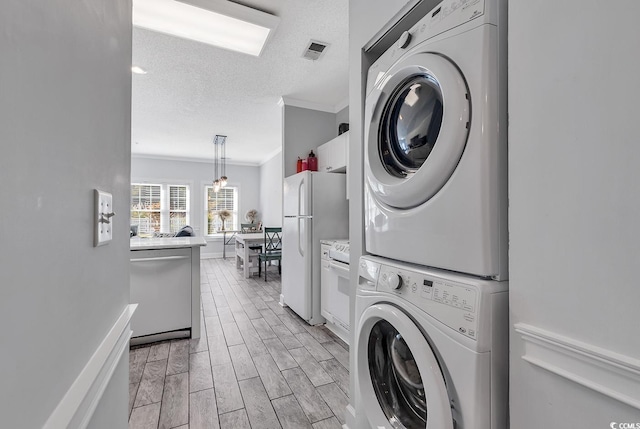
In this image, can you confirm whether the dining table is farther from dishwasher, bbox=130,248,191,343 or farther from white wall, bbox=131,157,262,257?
white wall, bbox=131,157,262,257

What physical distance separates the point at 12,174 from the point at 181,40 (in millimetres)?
2795

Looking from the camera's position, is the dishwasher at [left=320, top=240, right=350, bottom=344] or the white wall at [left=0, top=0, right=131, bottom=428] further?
the dishwasher at [left=320, top=240, right=350, bottom=344]

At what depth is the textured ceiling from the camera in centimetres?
237

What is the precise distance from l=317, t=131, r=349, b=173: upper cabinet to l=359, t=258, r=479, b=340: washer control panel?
2.19 m

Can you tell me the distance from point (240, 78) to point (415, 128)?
2.78 meters

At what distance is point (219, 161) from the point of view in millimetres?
7777

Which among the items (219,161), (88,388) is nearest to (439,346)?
(88,388)

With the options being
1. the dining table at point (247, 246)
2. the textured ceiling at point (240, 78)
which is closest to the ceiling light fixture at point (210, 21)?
the textured ceiling at point (240, 78)

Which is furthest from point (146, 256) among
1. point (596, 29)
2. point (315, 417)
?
point (596, 29)

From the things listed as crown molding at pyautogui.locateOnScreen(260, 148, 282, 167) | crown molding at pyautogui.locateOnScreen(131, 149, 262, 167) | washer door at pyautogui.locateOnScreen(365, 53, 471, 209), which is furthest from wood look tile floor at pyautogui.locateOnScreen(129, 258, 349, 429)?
crown molding at pyautogui.locateOnScreen(131, 149, 262, 167)

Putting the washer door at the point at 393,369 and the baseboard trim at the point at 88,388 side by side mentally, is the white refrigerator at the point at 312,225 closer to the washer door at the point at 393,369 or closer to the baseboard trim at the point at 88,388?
the washer door at the point at 393,369

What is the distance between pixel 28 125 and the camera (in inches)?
14.3

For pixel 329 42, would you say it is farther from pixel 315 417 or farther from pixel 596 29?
pixel 315 417

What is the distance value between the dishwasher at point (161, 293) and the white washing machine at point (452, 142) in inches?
87.9
